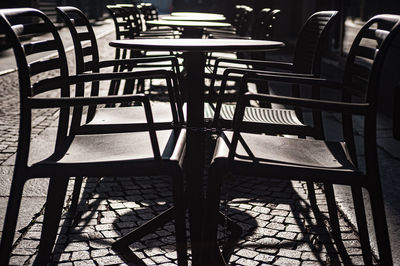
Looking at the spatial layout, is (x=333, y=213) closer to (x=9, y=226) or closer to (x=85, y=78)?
(x=85, y=78)

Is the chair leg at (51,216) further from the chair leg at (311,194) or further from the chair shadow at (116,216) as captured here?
the chair leg at (311,194)

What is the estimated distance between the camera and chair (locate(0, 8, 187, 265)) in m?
2.08

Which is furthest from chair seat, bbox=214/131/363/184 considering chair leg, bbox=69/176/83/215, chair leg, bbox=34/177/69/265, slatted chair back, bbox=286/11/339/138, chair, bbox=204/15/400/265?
chair leg, bbox=69/176/83/215

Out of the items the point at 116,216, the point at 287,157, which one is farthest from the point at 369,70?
the point at 116,216

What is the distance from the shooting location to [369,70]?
2.29 metres

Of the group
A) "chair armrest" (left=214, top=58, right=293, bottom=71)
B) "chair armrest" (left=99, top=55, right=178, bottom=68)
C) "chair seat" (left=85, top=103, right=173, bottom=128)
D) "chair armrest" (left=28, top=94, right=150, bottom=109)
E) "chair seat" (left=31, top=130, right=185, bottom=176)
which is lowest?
"chair seat" (left=85, top=103, right=173, bottom=128)

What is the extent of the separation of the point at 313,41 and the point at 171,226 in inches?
54.3

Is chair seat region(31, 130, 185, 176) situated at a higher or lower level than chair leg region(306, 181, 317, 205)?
higher

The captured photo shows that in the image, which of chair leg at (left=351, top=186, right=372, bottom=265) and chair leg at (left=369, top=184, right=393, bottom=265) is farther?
chair leg at (left=351, top=186, right=372, bottom=265)

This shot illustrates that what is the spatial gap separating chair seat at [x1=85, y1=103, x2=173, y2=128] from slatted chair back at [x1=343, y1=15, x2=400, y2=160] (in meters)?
0.93

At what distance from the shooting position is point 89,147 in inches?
97.7

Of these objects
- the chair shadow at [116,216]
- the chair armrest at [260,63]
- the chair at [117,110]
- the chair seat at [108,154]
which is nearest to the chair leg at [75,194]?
the chair shadow at [116,216]

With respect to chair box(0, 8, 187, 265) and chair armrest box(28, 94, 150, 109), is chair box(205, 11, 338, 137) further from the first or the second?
chair armrest box(28, 94, 150, 109)

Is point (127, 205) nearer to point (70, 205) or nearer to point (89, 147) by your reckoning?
point (70, 205)
